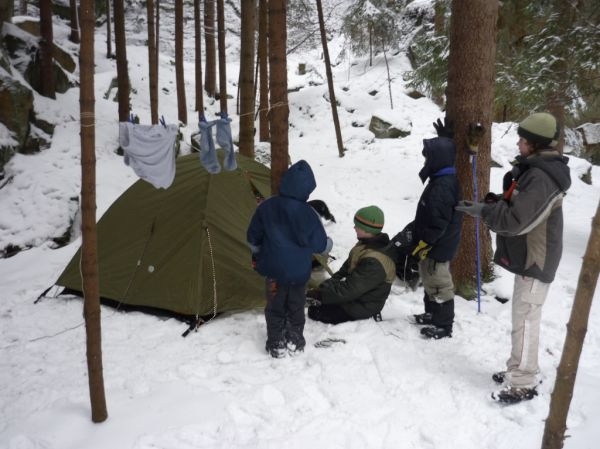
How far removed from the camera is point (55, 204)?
885 cm

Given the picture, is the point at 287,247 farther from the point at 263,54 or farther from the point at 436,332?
the point at 263,54

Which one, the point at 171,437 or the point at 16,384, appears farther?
the point at 16,384

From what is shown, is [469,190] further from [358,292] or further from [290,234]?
[290,234]

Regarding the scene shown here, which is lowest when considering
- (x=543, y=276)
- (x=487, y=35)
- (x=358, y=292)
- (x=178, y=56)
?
(x=358, y=292)

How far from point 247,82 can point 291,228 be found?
5524 mm

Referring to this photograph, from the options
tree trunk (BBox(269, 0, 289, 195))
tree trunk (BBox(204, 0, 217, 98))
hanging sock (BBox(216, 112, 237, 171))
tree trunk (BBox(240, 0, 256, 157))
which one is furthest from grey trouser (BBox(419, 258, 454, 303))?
tree trunk (BBox(204, 0, 217, 98))

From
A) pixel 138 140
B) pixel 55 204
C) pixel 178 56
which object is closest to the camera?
pixel 138 140

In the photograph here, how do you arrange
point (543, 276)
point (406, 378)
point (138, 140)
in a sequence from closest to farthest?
point (543, 276)
point (406, 378)
point (138, 140)

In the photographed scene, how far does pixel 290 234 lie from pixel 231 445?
5.99 feet

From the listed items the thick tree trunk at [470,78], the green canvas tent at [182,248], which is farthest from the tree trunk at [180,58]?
the thick tree trunk at [470,78]

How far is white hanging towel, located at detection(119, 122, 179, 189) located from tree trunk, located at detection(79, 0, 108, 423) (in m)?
1.47

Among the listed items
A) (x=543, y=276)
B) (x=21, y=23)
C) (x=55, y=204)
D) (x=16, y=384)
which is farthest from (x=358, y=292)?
(x=21, y=23)

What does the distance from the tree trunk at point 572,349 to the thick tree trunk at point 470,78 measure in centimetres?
322

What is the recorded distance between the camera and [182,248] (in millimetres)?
5102
